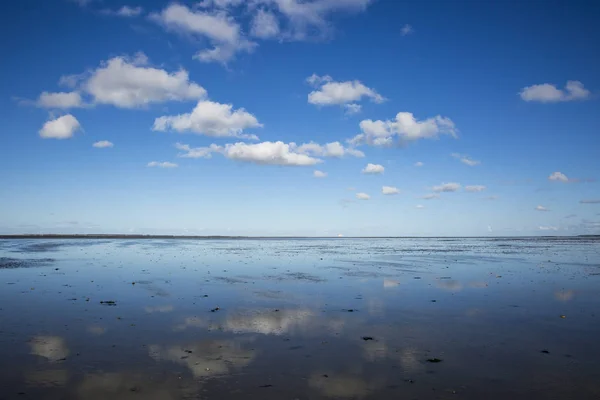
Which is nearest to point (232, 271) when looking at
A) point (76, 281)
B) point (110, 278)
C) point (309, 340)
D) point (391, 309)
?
point (110, 278)

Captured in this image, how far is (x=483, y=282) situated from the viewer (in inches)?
1129

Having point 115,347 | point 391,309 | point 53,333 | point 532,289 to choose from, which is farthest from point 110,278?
point 532,289

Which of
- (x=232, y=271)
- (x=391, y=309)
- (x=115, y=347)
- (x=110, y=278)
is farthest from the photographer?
(x=232, y=271)

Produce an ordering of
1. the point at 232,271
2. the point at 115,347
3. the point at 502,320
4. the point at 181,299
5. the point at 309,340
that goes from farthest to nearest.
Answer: the point at 232,271 < the point at 181,299 < the point at 502,320 < the point at 309,340 < the point at 115,347

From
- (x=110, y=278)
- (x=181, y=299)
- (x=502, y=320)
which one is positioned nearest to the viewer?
(x=502, y=320)

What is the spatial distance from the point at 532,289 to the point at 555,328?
35.7 feet

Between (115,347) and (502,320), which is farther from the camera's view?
(502,320)

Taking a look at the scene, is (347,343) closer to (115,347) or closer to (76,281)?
(115,347)

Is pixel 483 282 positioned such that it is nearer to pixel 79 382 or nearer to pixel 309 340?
pixel 309 340

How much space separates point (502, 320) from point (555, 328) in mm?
1951

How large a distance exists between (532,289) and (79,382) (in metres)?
25.7

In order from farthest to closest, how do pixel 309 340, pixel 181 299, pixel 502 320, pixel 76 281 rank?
pixel 76 281, pixel 181 299, pixel 502 320, pixel 309 340

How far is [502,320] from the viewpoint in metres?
16.9

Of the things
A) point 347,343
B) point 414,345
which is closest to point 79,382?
point 347,343
